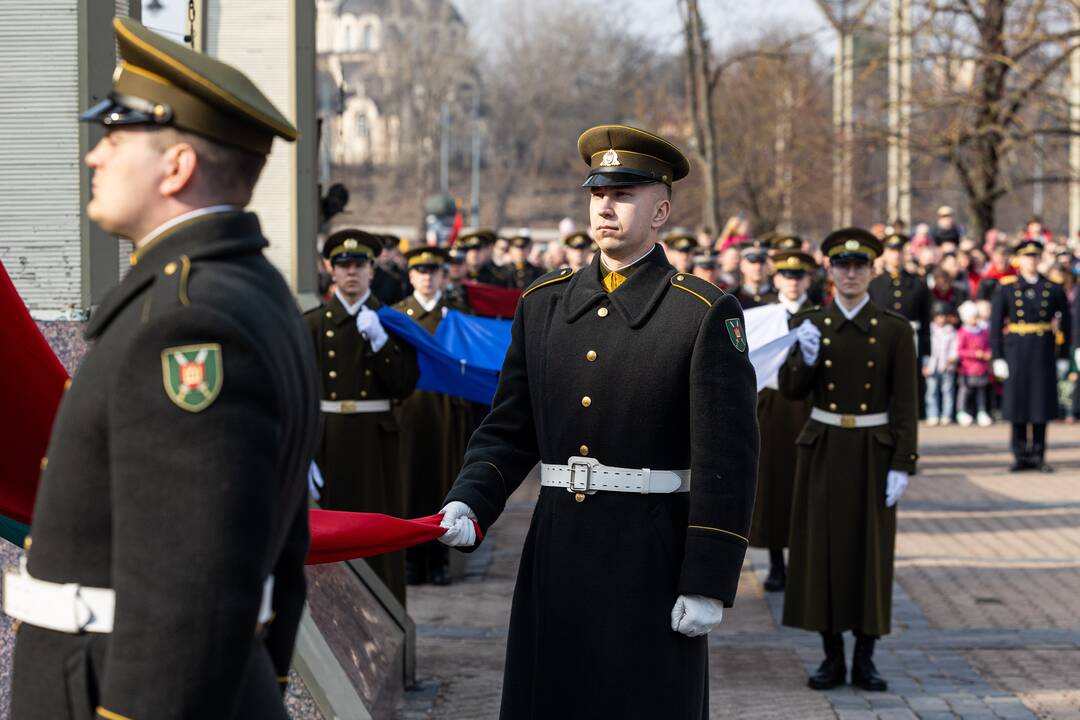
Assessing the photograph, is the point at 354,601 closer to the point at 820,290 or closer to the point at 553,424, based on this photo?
the point at 553,424

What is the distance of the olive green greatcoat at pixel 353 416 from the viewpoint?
8.34 metres

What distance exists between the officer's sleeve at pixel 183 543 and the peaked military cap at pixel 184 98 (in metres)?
0.42

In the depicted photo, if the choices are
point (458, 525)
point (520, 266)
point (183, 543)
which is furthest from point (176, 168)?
point (520, 266)

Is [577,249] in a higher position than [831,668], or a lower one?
higher

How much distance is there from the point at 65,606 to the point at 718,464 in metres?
2.05

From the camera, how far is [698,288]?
4.46 m

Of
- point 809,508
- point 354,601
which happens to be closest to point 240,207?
point 354,601

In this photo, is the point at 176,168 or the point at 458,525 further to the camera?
the point at 458,525

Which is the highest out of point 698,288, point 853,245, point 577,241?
point 577,241

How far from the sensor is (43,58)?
571 cm

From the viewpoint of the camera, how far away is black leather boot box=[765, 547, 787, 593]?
1004 centimetres

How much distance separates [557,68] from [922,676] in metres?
72.9

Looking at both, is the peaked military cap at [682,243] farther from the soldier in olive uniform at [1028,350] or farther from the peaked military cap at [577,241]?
the soldier in olive uniform at [1028,350]

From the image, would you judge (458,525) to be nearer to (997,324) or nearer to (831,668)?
(831,668)
